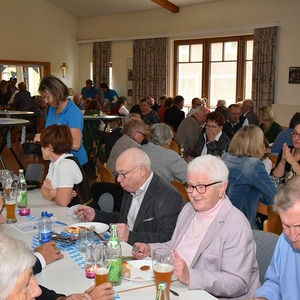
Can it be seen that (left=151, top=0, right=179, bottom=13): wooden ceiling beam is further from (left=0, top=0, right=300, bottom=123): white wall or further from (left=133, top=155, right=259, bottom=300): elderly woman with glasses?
(left=133, top=155, right=259, bottom=300): elderly woman with glasses

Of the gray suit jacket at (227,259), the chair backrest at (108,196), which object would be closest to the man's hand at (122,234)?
the gray suit jacket at (227,259)

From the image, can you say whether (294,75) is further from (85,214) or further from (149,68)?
(85,214)

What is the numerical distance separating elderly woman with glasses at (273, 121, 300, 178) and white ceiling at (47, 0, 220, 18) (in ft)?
28.2

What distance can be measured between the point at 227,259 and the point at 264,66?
9.61 metres

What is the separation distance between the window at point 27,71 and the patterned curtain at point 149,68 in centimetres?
360

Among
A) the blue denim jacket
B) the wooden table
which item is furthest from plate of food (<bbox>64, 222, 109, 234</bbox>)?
the blue denim jacket

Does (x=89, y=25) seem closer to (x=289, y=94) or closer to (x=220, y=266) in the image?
(x=289, y=94)

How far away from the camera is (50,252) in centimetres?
245

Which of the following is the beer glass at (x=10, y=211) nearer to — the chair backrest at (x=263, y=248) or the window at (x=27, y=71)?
the chair backrest at (x=263, y=248)

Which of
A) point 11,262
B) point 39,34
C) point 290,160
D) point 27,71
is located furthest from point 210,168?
point 27,71

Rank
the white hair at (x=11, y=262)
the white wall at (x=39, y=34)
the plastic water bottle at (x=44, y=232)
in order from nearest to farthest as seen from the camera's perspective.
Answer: the white hair at (x=11, y=262) < the plastic water bottle at (x=44, y=232) < the white wall at (x=39, y=34)

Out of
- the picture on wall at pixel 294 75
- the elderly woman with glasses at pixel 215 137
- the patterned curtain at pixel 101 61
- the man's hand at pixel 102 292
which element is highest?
the patterned curtain at pixel 101 61

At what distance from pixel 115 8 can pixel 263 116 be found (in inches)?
342

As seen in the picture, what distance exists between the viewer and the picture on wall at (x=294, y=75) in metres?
10.7
